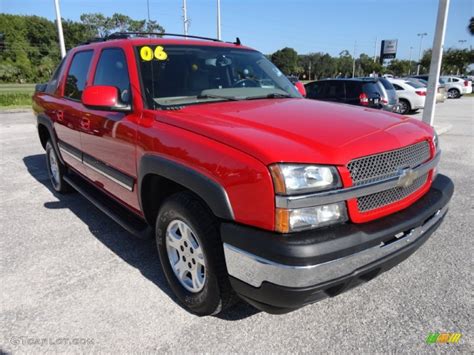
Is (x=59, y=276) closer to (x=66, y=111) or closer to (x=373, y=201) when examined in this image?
(x=66, y=111)

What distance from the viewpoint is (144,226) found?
3.12 meters

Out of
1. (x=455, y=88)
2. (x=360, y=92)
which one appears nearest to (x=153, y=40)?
(x=360, y=92)

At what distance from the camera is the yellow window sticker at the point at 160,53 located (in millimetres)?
3056

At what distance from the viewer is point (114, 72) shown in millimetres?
3264

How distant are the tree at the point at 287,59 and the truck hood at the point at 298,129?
8476 centimetres

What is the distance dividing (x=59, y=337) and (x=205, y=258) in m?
1.08

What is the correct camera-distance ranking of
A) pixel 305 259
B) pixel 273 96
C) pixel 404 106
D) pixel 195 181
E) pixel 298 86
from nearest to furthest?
pixel 305 259 < pixel 195 181 < pixel 273 96 < pixel 298 86 < pixel 404 106

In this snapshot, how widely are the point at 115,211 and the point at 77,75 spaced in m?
1.78

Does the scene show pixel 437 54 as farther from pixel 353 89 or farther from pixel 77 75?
pixel 77 75

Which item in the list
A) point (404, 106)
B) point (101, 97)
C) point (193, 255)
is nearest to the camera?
point (193, 255)

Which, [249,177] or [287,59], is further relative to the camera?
[287,59]

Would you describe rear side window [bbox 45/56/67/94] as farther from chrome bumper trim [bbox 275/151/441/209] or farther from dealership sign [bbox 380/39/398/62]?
dealership sign [bbox 380/39/398/62]

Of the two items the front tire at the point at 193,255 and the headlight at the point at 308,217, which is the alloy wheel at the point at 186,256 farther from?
the headlight at the point at 308,217

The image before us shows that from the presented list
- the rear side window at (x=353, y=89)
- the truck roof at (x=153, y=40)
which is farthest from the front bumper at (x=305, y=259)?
the rear side window at (x=353, y=89)
